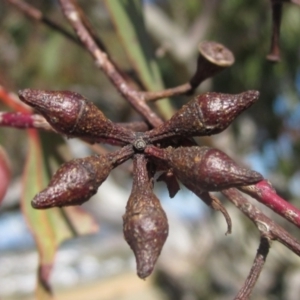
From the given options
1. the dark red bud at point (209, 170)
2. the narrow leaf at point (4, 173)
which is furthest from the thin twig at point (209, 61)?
the narrow leaf at point (4, 173)

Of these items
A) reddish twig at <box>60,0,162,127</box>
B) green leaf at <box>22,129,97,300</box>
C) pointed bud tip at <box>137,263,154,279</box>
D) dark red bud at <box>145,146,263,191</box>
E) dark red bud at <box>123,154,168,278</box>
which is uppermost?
dark red bud at <box>145,146,263,191</box>

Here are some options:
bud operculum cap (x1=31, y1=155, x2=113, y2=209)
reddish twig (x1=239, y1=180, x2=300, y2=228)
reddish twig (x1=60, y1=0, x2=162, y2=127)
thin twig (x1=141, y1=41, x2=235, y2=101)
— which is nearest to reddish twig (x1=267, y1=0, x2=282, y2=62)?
thin twig (x1=141, y1=41, x2=235, y2=101)

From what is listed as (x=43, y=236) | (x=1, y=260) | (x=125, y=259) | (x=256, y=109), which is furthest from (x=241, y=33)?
(x=1, y=260)

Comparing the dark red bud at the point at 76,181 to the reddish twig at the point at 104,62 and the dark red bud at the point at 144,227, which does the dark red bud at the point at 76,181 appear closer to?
the dark red bud at the point at 144,227

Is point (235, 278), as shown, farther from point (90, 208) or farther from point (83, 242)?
point (83, 242)

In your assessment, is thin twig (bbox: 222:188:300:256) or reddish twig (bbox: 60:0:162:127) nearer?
thin twig (bbox: 222:188:300:256)

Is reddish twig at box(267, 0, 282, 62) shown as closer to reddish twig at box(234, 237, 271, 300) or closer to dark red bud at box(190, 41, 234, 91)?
dark red bud at box(190, 41, 234, 91)

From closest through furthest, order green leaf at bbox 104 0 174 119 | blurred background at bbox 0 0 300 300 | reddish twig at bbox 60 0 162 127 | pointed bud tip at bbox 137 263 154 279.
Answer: pointed bud tip at bbox 137 263 154 279 < reddish twig at bbox 60 0 162 127 < green leaf at bbox 104 0 174 119 < blurred background at bbox 0 0 300 300
